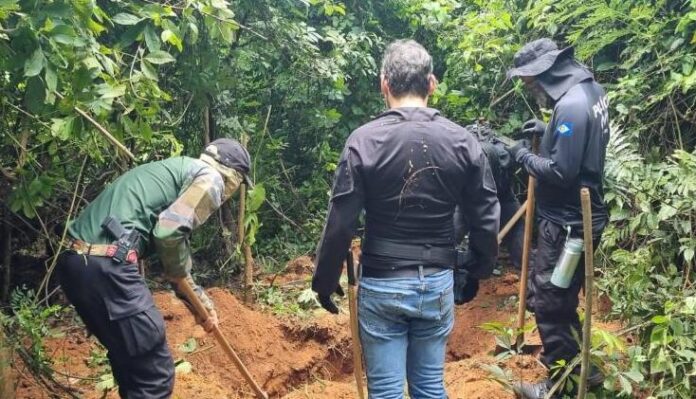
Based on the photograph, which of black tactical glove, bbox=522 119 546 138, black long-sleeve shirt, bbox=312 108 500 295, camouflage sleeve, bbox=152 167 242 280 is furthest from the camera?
black tactical glove, bbox=522 119 546 138

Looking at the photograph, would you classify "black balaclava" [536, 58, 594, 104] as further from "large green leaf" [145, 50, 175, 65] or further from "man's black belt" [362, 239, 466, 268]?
"large green leaf" [145, 50, 175, 65]

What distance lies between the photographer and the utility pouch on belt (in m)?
3.25

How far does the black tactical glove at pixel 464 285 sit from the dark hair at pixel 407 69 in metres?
1.00

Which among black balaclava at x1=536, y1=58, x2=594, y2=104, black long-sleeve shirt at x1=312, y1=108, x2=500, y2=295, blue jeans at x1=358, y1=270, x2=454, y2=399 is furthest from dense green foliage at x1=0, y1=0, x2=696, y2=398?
black long-sleeve shirt at x1=312, y1=108, x2=500, y2=295

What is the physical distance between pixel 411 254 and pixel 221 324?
2610 millimetres

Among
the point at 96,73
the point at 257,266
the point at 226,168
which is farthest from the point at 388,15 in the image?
the point at 96,73

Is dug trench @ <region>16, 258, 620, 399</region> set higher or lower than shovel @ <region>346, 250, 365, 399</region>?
lower

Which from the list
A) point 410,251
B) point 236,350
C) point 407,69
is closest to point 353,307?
point 410,251

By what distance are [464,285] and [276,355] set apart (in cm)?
212

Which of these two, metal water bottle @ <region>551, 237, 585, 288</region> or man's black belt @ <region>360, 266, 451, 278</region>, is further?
metal water bottle @ <region>551, 237, 585, 288</region>

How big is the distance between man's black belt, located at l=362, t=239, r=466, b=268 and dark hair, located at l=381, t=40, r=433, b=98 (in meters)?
0.65

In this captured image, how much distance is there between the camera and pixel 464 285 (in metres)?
3.44

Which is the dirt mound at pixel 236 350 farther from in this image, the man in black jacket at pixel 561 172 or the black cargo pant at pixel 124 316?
the man in black jacket at pixel 561 172

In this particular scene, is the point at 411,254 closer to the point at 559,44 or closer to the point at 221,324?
the point at 221,324
